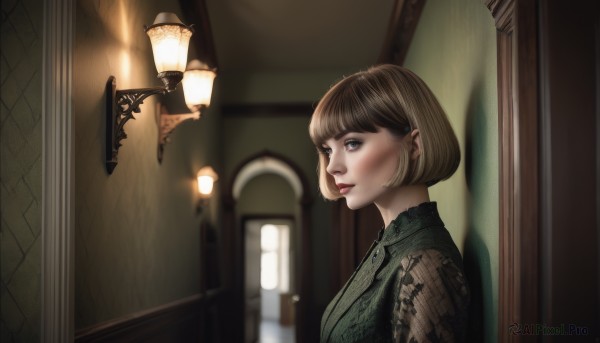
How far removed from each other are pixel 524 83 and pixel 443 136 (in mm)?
381

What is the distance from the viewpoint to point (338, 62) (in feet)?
24.4

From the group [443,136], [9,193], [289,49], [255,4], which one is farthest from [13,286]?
[289,49]

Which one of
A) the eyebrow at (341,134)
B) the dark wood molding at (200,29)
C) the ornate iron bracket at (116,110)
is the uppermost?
the dark wood molding at (200,29)

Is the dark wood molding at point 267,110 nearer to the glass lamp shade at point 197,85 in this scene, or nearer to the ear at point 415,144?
the glass lamp shade at point 197,85

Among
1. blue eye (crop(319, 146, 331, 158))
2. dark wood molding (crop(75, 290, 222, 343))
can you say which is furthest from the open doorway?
blue eye (crop(319, 146, 331, 158))

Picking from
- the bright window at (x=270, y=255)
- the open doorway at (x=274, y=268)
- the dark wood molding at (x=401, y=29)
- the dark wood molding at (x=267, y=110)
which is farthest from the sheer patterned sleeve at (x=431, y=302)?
the bright window at (x=270, y=255)

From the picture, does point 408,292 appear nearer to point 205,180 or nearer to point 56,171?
point 56,171

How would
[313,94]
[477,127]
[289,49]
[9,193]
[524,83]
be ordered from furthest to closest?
[313,94]
[289,49]
[9,193]
[477,127]
[524,83]

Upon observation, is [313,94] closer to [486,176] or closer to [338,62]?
[338,62]

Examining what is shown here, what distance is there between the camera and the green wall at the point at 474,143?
1971 millimetres

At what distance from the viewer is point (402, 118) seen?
6.40 ft

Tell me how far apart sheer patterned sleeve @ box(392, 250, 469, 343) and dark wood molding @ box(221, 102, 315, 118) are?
6.14 meters

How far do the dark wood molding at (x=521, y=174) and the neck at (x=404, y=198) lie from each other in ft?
1.21

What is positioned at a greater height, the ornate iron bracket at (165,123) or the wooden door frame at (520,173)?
the ornate iron bracket at (165,123)
